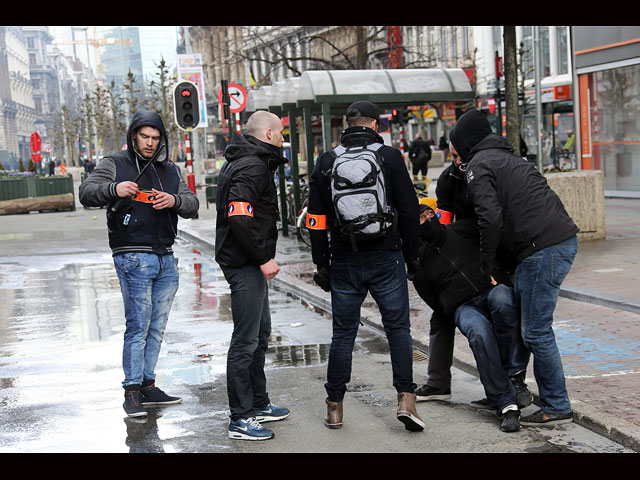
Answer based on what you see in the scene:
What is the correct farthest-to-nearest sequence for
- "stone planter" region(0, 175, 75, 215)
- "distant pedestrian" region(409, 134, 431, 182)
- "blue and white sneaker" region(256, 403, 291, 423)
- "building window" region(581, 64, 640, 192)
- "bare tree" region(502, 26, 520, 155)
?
"distant pedestrian" region(409, 134, 431, 182), "stone planter" region(0, 175, 75, 215), "building window" region(581, 64, 640, 192), "bare tree" region(502, 26, 520, 155), "blue and white sneaker" region(256, 403, 291, 423)

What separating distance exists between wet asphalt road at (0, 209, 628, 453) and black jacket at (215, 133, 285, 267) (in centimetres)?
104

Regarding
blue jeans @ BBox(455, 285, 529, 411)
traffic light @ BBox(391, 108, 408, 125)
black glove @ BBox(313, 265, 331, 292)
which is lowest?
blue jeans @ BBox(455, 285, 529, 411)

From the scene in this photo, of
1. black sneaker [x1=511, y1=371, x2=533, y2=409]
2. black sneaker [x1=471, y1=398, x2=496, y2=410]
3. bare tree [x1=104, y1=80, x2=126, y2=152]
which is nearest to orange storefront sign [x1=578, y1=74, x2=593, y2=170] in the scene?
black sneaker [x1=471, y1=398, x2=496, y2=410]

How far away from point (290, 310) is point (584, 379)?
4247 millimetres

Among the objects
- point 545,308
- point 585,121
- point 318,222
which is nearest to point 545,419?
point 545,308

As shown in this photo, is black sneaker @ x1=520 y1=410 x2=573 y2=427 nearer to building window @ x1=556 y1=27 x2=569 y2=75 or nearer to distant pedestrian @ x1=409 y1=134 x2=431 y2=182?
distant pedestrian @ x1=409 y1=134 x2=431 y2=182

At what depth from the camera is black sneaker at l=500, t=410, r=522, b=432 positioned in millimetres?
5219

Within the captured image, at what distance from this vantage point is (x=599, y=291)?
9.20 m

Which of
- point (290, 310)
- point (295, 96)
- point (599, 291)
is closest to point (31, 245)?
point (295, 96)

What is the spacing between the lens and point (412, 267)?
5.48 metres

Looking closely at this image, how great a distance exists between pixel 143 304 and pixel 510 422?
238 cm

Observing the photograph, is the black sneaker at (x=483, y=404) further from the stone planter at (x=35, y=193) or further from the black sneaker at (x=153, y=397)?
the stone planter at (x=35, y=193)

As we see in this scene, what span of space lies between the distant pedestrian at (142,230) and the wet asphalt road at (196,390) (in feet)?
0.89

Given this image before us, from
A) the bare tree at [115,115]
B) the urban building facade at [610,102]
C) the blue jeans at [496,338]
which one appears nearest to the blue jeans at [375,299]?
the blue jeans at [496,338]
